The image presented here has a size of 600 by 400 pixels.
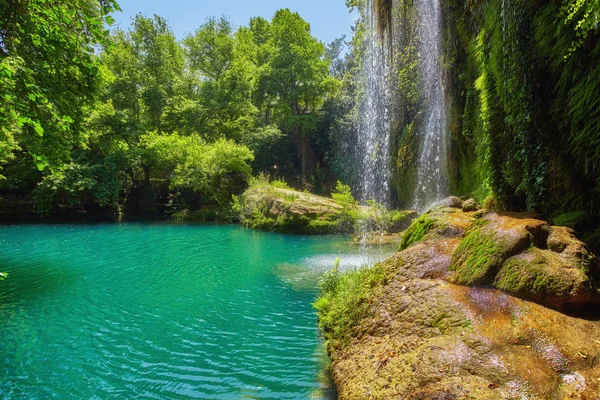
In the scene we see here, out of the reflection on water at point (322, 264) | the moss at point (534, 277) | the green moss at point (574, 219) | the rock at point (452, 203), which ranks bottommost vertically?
the reflection on water at point (322, 264)

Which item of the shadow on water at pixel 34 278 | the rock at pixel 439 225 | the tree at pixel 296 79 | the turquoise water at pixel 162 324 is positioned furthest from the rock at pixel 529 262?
the tree at pixel 296 79

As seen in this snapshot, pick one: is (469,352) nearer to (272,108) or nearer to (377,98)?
(377,98)

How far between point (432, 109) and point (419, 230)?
7.59 meters

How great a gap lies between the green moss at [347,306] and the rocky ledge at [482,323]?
0.02 m

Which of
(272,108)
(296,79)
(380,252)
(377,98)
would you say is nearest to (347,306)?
(380,252)

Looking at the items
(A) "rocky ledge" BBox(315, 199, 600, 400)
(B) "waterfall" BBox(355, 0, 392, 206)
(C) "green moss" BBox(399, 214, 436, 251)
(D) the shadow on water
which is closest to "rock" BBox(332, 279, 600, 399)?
(A) "rocky ledge" BBox(315, 199, 600, 400)

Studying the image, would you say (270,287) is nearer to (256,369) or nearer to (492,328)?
(256,369)

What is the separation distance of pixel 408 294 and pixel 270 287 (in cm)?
500

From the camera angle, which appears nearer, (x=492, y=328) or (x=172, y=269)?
(x=492, y=328)

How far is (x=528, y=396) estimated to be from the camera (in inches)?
83.4

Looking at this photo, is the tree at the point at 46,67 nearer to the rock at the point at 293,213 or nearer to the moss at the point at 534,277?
the moss at the point at 534,277

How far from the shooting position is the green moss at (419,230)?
5266 mm

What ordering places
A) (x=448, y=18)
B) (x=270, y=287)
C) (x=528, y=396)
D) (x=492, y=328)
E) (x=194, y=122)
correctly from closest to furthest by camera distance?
(x=528, y=396) → (x=492, y=328) → (x=270, y=287) → (x=448, y=18) → (x=194, y=122)

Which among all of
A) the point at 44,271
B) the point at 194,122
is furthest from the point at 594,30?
Result: the point at 194,122
